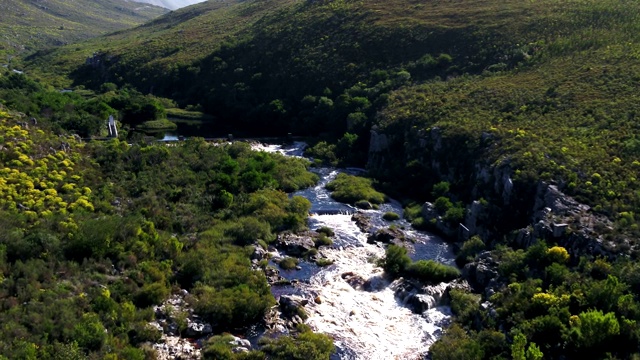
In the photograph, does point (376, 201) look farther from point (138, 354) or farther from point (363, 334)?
point (138, 354)

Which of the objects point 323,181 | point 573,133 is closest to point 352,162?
point 323,181

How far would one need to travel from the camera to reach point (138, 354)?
32656mm

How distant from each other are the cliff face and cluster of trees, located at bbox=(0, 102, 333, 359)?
39.9ft

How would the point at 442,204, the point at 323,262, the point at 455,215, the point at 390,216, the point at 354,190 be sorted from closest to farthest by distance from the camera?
the point at 323,262 < the point at 455,215 < the point at 442,204 < the point at 390,216 < the point at 354,190

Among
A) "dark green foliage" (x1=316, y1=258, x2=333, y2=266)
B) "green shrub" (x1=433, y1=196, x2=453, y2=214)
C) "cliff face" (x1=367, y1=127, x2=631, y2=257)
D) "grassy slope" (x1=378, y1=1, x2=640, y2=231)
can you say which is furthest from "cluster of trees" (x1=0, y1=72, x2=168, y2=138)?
"green shrub" (x1=433, y1=196, x2=453, y2=214)

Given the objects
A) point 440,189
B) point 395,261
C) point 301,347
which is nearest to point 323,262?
point 395,261

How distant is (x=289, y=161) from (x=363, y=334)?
3792 cm

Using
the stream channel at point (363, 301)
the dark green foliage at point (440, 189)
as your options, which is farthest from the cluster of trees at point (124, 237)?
the dark green foliage at point (440, 189)

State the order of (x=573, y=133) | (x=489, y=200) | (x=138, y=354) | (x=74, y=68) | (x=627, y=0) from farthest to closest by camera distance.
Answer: (x=74, y=68), (x=627, y=0), (x=573, y=133), (x=489, y=200), (x=138, y=354)

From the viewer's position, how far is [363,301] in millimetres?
41906

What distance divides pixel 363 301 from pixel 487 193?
20.4 m

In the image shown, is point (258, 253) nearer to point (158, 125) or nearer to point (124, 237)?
point (124, 237)

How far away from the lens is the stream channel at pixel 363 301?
3684cm

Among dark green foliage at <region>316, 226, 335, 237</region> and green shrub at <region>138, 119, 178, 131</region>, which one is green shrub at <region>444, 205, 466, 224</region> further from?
green shrub at <region>138, 119, 178, 131</region>
